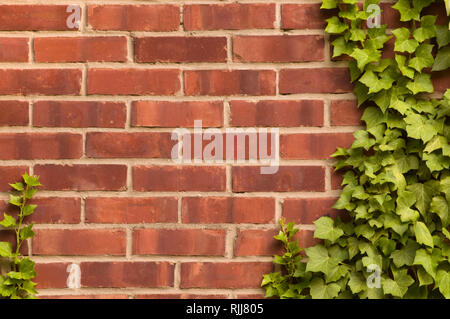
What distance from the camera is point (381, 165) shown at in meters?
1.20

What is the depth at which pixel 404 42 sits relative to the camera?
3.93 ft

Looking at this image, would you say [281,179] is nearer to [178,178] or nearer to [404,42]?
[178,178]

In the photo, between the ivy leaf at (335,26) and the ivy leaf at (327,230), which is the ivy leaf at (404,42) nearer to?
the ivy leaf at (335,26)

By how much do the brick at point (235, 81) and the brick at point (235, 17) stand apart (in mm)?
121

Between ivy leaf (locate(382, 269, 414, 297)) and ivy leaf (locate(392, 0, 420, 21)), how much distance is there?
65 cm

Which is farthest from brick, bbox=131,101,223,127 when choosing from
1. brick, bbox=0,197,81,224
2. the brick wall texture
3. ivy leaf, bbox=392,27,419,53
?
ivy leaf, bbox=392,27,419,53

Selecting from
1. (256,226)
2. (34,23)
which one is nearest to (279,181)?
(256,226)

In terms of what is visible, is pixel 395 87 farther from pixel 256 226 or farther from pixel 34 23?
pixel 34 23

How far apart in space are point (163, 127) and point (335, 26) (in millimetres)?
527

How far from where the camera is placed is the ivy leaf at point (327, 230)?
1.20m

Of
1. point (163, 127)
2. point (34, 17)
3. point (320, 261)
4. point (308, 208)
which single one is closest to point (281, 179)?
point (308, 208)

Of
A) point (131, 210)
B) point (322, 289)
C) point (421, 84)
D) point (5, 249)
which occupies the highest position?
point (421, 84)

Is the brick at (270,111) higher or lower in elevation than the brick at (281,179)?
higher

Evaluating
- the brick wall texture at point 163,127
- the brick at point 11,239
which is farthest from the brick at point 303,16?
the brick at point 11,239
